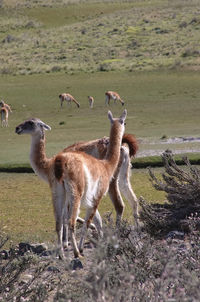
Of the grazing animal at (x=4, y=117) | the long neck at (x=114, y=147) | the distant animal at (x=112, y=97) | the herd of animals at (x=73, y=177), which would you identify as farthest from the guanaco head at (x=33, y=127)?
the distant animal at (x=112, y=97)

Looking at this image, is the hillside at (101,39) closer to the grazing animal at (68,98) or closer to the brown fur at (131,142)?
the grazing animal at (68,98)

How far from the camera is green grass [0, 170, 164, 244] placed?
39.0ft

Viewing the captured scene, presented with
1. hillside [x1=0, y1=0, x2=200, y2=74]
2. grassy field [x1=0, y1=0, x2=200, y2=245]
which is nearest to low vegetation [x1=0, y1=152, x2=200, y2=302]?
grassy field [x1=0, y1=0, x2=200, y2=245]

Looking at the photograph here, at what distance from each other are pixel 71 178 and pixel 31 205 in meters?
5.43

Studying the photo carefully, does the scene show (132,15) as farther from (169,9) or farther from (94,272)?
(94,272)

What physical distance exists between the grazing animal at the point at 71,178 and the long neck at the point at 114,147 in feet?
0.10

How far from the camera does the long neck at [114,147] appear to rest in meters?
10.4

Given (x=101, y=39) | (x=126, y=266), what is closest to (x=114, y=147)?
(x=126, y=266)

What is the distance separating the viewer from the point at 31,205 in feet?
48.0

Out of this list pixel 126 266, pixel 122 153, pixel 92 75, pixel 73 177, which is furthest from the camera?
pixel 92 75

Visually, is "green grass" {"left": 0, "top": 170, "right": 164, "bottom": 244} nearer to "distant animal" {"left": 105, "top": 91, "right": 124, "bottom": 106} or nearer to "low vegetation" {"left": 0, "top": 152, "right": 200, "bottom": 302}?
"low vegetation" {"left": 0, "top": 152, "right": 200, "bottom": 302}

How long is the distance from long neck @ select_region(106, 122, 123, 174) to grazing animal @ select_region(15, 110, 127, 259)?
0.10 ft

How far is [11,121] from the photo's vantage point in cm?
3334

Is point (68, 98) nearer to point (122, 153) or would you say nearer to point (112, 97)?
point (112, 97)
